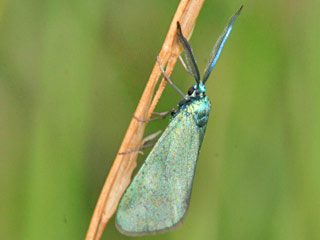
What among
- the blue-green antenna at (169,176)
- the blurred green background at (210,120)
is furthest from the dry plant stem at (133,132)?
the blurred green background at (210,120)

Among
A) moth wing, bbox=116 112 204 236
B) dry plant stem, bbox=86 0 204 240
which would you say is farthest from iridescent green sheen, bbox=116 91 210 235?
dry plant stem, bbox=86 0 204 240

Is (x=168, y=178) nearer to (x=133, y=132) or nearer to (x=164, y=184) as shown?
(x=164, y=184)

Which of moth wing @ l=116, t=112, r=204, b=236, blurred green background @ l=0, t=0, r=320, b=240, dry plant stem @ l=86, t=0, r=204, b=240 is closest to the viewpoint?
dry plant stem @ l=86, t=0, r=204, b=240

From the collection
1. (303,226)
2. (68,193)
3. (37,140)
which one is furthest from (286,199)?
(37,140)

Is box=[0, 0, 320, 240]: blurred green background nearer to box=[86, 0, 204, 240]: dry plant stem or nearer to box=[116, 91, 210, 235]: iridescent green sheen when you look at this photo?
box=[116, 91, 210, 235]: iridescent green sheen

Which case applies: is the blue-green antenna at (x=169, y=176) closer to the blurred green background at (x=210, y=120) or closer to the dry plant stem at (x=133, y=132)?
the dry plant stem at (x=133, y=132)

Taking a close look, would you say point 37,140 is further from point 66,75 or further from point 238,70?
point 238,70
